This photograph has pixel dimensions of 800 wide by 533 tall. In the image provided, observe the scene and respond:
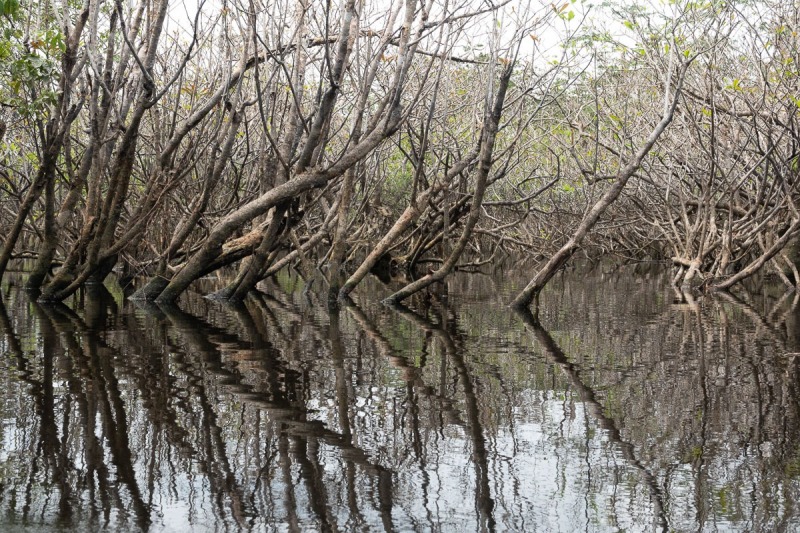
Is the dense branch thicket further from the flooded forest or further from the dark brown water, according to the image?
the dark brown water

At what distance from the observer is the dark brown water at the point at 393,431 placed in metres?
2.77

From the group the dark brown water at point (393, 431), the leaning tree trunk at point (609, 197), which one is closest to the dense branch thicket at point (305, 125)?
Answer: the leaning tree trunk at point (609, 197)

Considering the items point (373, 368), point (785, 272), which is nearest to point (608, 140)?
point (785, 272)

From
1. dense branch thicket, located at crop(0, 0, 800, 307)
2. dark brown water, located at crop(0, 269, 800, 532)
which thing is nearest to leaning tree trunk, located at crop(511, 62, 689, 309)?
dense branch thicket, located at crop(0, 0, 800, 307)

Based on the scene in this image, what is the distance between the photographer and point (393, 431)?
3.86 m

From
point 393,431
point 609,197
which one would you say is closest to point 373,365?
point 393,431

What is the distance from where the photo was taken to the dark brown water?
277cm

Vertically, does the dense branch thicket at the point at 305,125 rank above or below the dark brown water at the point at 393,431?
above

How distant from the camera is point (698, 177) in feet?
45.0

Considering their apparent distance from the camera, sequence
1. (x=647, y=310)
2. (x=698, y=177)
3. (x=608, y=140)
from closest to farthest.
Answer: (x=647, y=310)
(x=698, y=177)
(x=608, y=140)

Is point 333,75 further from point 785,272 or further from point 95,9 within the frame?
point 785,272

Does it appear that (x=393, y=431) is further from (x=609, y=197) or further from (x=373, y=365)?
(x=609, y=197)

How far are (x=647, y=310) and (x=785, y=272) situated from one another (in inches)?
278

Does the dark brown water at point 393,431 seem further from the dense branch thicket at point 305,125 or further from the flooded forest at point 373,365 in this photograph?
the dense branch thicket at point 305,125
